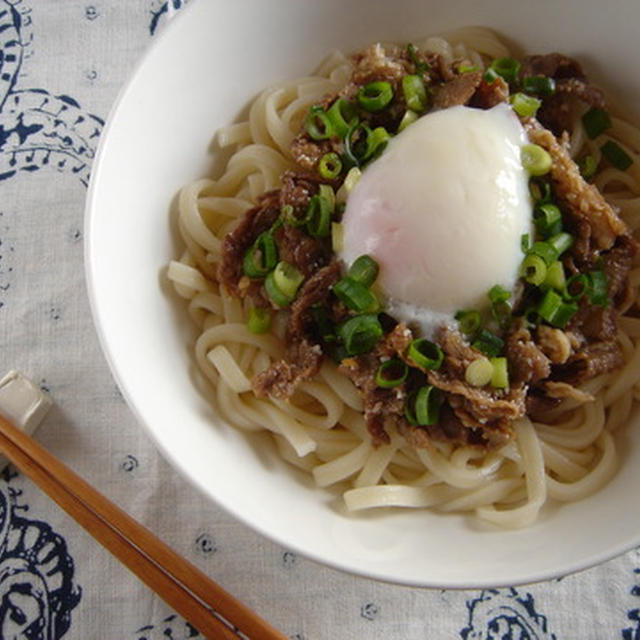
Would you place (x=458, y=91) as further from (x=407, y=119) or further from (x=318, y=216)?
(x=318, y=216)

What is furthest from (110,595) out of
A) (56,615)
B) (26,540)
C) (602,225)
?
(602,225)

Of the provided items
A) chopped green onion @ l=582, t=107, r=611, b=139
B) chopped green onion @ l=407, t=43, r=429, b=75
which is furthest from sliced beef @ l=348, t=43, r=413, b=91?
chopped green onion @ l=582, t=107, r=611, b=139

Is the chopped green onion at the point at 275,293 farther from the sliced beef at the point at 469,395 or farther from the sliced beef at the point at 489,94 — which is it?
the sliced beef at the point at 489,94

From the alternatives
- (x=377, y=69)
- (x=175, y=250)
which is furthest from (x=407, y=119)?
(x=175, y=250)

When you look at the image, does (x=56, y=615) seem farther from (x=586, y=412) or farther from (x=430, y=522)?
(x=586, y=412)

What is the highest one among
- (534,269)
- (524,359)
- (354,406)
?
(534,269)

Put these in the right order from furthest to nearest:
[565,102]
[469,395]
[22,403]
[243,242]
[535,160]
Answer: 1. [22,403]
2. [565,102]
3. [243,242]
4. [535,160]
5. [469,395]

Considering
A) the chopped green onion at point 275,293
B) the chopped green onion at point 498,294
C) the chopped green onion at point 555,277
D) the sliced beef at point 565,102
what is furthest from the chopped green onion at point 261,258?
the sliced beef at point 565,102
